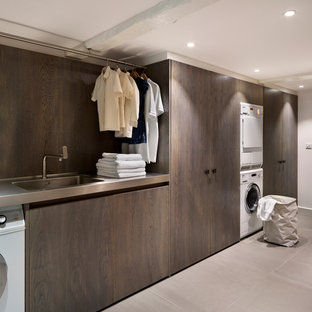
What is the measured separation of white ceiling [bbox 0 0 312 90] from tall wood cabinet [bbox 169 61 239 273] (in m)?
0.35

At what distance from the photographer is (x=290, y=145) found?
527 centimetres

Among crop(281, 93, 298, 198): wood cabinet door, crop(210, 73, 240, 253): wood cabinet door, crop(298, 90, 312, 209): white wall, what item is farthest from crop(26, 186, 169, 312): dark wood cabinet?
crop(298, 90, 312, 209): white wall

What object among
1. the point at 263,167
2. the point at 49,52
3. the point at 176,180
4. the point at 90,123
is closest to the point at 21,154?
the point at 90,123

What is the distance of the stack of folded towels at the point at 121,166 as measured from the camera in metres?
2.50

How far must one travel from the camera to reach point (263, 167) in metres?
4.35

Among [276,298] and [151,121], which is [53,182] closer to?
[151,121]

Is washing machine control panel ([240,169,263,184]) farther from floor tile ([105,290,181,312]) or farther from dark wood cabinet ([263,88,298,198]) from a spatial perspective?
floor tile ([105,290,181,312])

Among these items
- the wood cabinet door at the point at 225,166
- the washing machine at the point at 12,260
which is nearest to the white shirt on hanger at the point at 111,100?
the washing machine at the point at 12,260

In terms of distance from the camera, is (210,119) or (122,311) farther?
(210,119)

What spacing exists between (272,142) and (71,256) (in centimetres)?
369

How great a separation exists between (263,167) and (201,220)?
1694mm

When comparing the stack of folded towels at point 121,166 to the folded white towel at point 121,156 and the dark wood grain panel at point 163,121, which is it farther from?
the dark wood grain panel at point 163,121

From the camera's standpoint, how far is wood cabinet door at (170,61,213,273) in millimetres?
2883

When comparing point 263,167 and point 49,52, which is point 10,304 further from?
point 263,167
